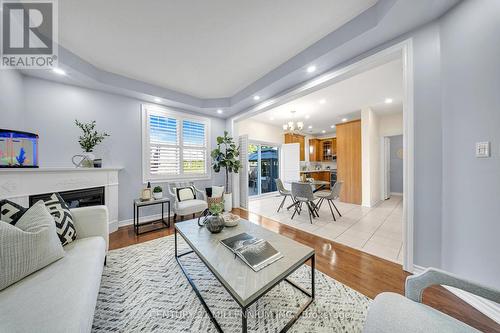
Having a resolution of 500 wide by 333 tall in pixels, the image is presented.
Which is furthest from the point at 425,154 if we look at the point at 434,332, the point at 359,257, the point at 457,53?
the point at 434,332

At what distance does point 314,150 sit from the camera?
761 cm

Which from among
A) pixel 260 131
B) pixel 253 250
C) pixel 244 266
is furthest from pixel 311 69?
pixel 260 131

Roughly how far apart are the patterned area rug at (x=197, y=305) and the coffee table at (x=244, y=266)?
7cm

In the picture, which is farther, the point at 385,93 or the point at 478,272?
the point at 385,93

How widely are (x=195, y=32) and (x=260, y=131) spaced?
3983 mm

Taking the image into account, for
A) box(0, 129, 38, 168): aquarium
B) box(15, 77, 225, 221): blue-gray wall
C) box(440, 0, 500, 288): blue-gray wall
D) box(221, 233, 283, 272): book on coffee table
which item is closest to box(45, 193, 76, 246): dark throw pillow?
box(0, 129, 38, 168): aquarium

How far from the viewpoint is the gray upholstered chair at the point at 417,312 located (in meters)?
0.72

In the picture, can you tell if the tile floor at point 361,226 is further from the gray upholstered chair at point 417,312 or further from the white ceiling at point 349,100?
the white ceiling at point 349,100

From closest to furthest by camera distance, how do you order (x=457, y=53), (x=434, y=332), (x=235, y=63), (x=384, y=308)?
(x=434, y=332)
(x=384, y=308)
(x=457, y=53)
(x=235, y=63)

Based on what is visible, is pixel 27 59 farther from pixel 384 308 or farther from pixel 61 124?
pixel 384 308

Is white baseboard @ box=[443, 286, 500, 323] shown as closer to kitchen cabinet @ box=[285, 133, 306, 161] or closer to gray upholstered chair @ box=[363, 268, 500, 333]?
gray upholstered chair @ box=[363, 268, 500, 333]

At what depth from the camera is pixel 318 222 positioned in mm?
3303

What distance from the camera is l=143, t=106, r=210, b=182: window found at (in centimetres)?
352

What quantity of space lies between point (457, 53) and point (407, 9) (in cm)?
60
